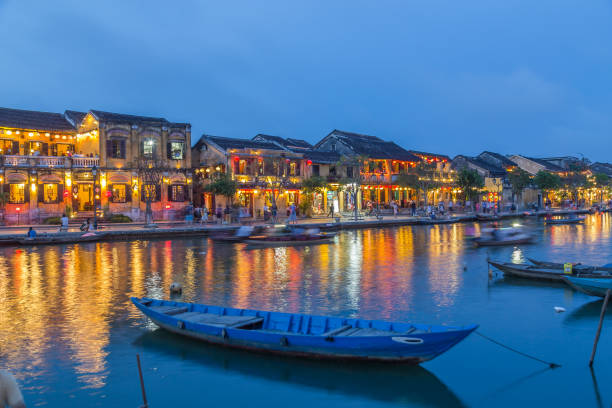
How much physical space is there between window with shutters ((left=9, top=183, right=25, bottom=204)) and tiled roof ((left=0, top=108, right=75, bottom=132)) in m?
5.87

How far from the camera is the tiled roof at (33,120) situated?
4494 centimetres

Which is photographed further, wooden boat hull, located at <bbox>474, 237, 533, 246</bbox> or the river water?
wooden boat hull, located at <bbox>474, 237, 533, 246</bbox>

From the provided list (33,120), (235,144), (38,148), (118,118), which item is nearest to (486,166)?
(235,144)

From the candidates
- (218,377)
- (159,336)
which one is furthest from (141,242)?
(218,377)

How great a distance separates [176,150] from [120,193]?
6955mm

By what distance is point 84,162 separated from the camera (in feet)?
147

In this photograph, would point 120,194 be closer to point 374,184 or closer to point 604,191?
point 374,184

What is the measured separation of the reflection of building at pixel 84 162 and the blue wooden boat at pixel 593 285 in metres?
37.6

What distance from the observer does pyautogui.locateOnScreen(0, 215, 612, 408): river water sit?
934 cm

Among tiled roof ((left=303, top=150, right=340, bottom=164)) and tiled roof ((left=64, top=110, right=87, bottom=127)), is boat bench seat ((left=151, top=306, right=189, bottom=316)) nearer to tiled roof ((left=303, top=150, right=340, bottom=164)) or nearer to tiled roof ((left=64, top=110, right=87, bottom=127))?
tiled roof ((left=64, top=110, right=87, bottom=127))

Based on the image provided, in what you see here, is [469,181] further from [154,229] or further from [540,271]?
[540,271]

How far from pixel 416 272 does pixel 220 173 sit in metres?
30.6

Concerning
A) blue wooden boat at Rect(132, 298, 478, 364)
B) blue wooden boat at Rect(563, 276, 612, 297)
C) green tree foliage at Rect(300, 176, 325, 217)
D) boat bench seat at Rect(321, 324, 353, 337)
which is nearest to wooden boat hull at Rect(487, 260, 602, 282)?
blue wooden boat at Rect(563, 276, 612, 297)

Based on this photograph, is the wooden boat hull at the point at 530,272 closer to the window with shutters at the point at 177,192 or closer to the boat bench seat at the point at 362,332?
the boat bench seat at the point at 362,332
